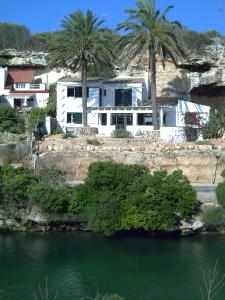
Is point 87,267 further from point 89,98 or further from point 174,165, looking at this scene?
point 89,98

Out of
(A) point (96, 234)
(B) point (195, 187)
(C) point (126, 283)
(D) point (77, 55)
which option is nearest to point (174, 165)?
(B) point (195, 187)

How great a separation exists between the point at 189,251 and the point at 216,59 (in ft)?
104

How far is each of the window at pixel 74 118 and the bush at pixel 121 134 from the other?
6.09 meters

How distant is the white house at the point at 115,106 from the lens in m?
54.6

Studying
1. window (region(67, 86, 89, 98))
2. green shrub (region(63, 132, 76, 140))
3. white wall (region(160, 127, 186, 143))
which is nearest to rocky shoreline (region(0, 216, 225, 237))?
green shrub (region(63, 132, 76, 140))

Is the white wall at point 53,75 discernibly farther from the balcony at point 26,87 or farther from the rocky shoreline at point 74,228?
the rocky shoreline at point 74,228

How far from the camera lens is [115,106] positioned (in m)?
56.1

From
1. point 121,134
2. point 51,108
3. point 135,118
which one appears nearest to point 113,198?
point 121,134

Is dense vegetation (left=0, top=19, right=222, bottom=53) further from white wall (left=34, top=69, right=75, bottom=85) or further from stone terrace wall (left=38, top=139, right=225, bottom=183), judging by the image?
stone terrace wall (left=38, top=139, right=225, bottom=183)

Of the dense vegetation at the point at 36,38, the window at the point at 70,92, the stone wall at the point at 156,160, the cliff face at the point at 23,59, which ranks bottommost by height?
the stone wall at the point at 156,160

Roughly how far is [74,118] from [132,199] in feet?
69.1

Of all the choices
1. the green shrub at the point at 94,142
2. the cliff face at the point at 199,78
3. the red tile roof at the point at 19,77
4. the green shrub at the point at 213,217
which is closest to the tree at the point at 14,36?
the red tile roof at the point at 19,77

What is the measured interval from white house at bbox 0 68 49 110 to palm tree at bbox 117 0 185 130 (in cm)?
1405

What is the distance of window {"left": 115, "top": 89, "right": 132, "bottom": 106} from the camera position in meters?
57.3
